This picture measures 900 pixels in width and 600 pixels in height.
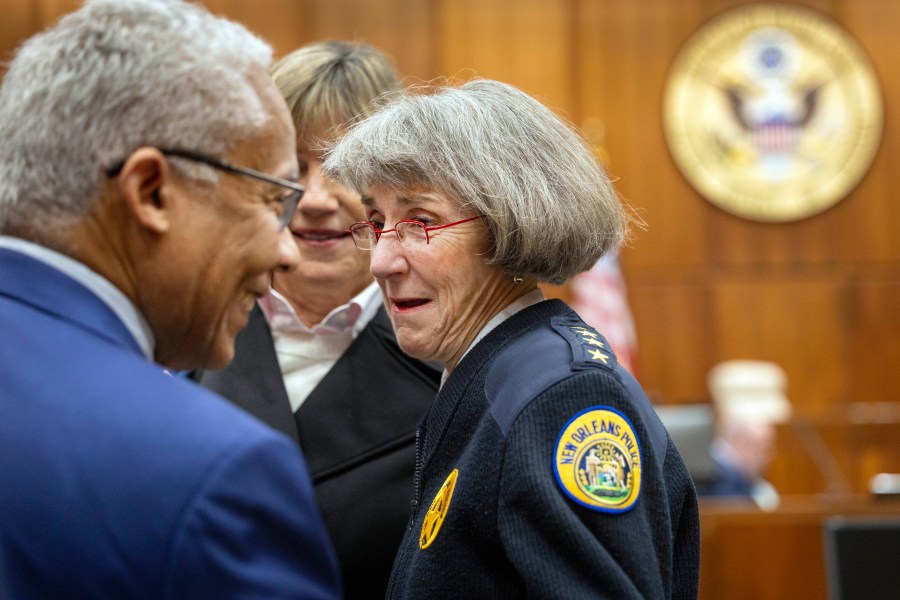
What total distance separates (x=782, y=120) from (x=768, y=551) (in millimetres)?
3142

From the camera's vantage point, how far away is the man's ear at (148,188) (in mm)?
1106

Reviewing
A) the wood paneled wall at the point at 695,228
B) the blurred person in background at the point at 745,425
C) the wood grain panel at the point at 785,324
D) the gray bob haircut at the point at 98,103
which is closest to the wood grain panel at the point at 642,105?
the wood paneled wall at the point at 695,228

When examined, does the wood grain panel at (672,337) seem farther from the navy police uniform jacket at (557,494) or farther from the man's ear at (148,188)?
the man's ear at (148,188)

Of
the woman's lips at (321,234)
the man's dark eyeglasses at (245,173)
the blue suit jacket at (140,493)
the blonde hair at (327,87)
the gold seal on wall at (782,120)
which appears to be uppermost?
the gold seal on wall at (782,120)

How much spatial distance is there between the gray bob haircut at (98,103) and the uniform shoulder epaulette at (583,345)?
0.58 m

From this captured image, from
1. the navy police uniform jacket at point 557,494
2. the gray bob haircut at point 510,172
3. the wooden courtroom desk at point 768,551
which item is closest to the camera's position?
the navy police uniform jacket at point 557,494

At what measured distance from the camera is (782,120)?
24.4 feet

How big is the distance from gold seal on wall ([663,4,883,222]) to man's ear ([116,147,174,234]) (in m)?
6.56

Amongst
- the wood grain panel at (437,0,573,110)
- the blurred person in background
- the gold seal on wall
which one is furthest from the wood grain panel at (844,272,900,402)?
the wood grain panel at (437,0,573,110)

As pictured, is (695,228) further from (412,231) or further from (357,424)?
(412,231)

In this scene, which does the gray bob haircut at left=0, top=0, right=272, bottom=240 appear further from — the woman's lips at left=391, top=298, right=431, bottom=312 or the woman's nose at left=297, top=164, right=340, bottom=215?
the woman's nose at left=297, top=164, right=340, bottom=215

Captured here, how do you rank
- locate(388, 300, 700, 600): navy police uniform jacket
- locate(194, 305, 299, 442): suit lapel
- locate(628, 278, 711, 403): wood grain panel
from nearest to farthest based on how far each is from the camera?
locate(388, 300, 700, 600): navy police uniform jacket, locate(194, 305, 299, 442): suit lapel, locate(628, 278, 711, 403): wood grain panel

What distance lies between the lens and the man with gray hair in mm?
966

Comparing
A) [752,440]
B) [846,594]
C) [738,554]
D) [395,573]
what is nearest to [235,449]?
[395,573]
